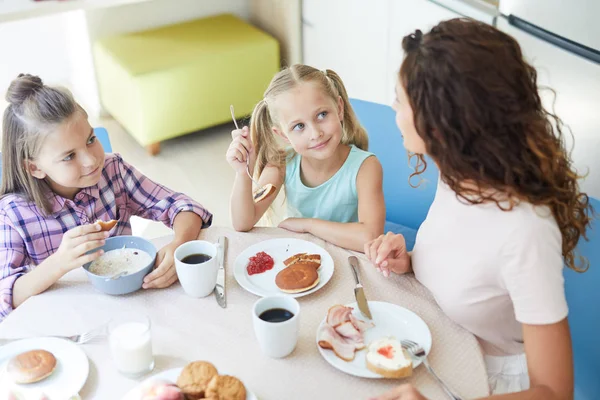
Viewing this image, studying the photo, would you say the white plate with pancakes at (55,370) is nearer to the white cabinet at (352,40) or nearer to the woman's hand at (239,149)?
the woman's hand at (239,149)

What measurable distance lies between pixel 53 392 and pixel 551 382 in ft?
2.45

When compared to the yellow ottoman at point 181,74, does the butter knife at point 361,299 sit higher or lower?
higher

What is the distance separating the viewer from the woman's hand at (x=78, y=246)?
128 cm

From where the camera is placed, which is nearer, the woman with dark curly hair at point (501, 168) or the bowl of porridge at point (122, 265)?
the woman with dark curly hair at point (501, 168)

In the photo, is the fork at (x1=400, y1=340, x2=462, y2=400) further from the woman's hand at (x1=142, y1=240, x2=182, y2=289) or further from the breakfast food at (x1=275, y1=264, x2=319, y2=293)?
the woman's hand at (x1=142, y1=240, x2=182, y2=289)

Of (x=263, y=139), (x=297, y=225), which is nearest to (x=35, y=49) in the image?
(x=263, y=139)

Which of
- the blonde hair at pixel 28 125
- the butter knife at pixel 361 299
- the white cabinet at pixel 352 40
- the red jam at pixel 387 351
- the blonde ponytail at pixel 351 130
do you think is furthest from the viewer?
the white cabinet at pixel 352 40

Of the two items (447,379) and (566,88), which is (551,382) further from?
(566,88)

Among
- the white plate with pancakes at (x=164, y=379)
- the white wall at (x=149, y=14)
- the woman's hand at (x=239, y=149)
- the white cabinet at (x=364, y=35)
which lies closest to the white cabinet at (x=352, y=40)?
the white cabinet at (x=364, y=35)

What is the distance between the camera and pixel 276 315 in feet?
3.72

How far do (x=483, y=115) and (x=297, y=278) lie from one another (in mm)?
470

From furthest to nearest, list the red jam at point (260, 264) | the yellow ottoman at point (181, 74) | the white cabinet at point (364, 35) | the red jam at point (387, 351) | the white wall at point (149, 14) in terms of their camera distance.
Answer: the white wall at point (149, 14)
the yellow ottoman at point (181, 74)
the white cabinet at point (364, 35)
the red jam at point (260, 264)
the red jam at point (387, 351)

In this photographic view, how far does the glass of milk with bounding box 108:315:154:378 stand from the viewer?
1.08 meters

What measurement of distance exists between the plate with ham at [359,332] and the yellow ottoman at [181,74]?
2.08 meters
